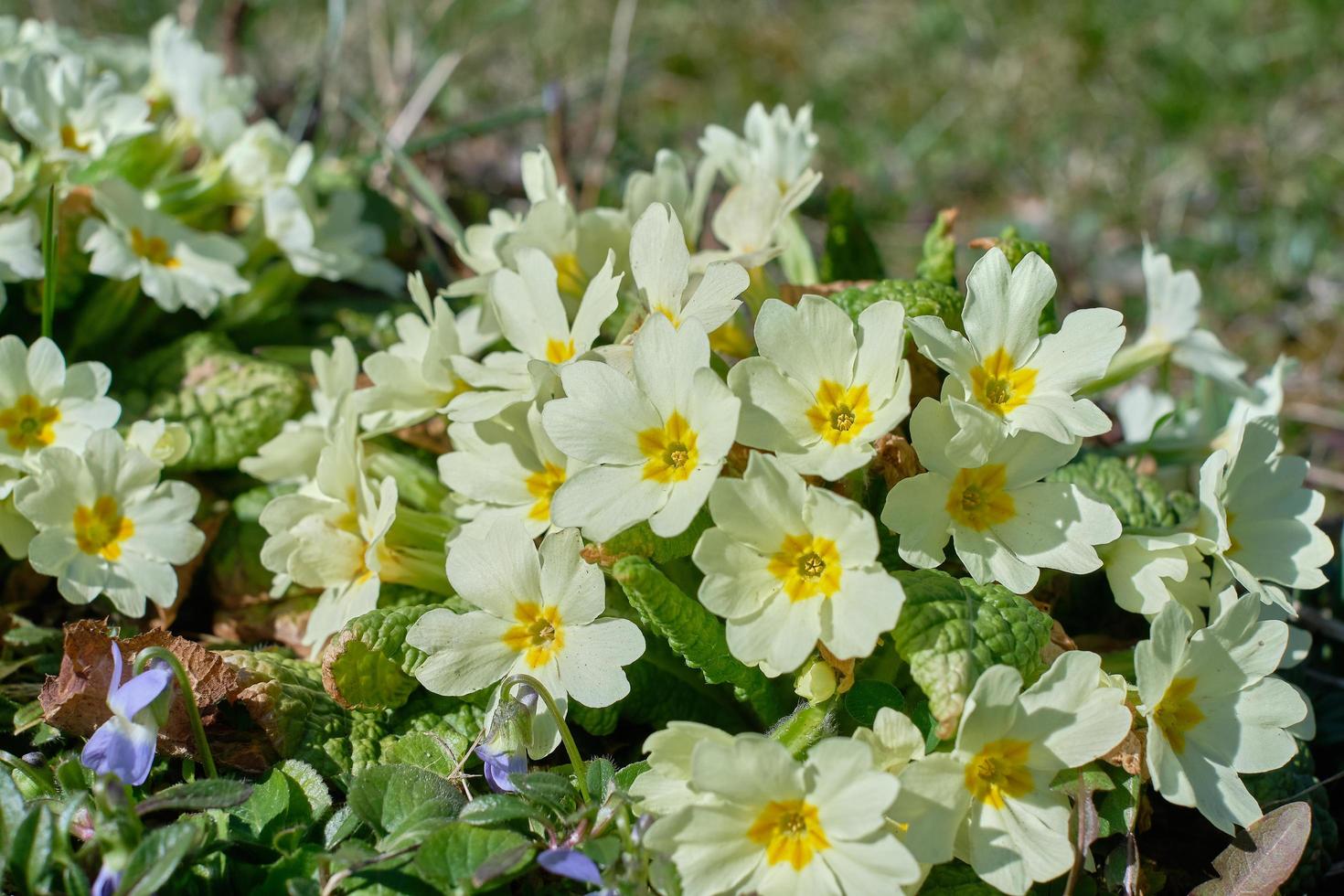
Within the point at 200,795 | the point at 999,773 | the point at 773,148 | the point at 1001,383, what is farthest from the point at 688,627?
the point at 773,148

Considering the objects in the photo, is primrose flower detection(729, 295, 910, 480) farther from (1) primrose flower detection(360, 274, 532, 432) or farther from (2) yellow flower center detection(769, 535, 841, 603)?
(1) primrose flower detection(360, 274, 532, 432)

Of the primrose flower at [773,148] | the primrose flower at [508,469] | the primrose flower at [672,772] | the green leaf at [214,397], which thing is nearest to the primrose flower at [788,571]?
the primrose flower at [672,772]

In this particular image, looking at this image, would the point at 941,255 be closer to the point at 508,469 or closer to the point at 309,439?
the point at 508,469

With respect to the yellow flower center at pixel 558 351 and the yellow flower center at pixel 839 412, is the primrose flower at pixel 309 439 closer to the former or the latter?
the yellow flower center at pixel 558 351

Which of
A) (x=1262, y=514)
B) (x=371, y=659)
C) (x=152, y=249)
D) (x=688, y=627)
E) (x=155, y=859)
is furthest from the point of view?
(x=152, y=249)

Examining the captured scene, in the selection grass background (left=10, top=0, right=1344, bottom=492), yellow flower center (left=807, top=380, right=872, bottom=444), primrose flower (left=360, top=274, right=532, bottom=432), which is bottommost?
grass background (left=10, top=0, right=1344, bottom=492)

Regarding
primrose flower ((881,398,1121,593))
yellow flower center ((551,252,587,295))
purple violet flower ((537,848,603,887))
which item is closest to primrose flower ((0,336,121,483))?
yellow flower center ((551,252,587,295))
